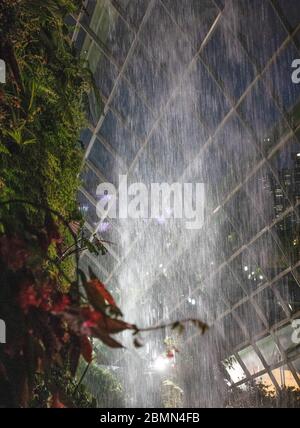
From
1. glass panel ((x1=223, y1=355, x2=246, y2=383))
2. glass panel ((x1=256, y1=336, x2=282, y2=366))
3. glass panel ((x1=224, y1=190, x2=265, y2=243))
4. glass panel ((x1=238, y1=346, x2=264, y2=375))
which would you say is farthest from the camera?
glass panel ((x1=223, y1=355, x2=246, y2=383))

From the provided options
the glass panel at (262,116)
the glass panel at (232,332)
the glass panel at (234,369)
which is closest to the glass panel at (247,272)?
the glass panel at (232,332)

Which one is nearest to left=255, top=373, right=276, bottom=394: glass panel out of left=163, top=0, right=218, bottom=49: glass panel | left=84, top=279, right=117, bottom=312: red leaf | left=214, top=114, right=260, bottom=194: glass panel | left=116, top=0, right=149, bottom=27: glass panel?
left=214, top=114, right=260, bottom=194: glass panel

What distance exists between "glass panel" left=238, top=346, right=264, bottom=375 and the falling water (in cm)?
5

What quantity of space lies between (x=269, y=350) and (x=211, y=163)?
15.1 feet


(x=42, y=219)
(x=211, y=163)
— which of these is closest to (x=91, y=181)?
(x=211, y=163)

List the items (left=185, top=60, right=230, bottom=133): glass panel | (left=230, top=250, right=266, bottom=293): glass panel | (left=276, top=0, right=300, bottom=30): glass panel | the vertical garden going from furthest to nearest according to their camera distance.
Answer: (left=230, top=250, right=266, bottom=293): glass panel, (left=185, top=60, right=230, bottom=133): glass panel, (left=276, top=0, right=300, bottom=30): glass panel, the vertical garden

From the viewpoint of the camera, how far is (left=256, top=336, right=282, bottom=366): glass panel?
10375mm

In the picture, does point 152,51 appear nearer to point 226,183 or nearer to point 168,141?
point 168,141

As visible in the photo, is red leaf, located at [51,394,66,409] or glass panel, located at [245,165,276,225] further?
glass panel, located at [245,165,276,225]

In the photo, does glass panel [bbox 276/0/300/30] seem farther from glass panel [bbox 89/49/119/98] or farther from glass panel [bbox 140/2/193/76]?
glass panel [bbox 89/49/119/98]

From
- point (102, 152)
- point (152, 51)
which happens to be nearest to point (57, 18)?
point (152, 51)

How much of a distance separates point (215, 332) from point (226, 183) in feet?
15.2

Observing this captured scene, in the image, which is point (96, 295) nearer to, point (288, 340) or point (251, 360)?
point (288, 340)

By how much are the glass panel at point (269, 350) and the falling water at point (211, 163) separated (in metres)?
0.03
